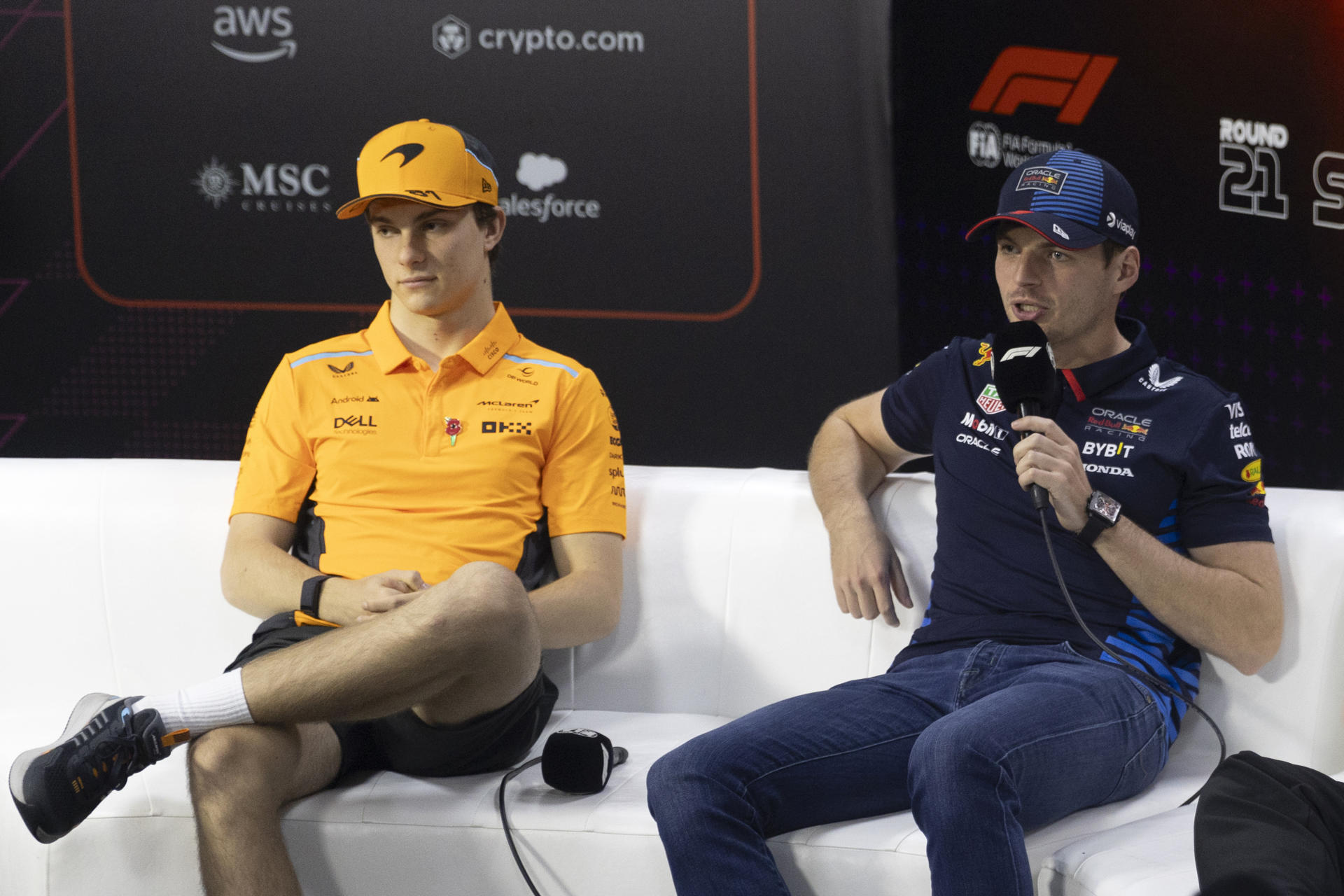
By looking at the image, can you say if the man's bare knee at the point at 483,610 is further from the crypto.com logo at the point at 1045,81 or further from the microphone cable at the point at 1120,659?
the crypto.com logo at the point at 1045,81

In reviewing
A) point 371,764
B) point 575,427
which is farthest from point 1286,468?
point 371,764

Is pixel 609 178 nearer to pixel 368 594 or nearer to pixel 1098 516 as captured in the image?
pixel 368 594

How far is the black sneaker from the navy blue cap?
1.44 m

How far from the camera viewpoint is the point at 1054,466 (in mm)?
1841

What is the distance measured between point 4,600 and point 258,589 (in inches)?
24.4

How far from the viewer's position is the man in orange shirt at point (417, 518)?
1.88 m

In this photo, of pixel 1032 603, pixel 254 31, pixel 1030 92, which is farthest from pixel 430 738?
pixel 1030 92

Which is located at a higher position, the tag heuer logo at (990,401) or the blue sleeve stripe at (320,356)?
the blue sleeve stripe at (320,356)

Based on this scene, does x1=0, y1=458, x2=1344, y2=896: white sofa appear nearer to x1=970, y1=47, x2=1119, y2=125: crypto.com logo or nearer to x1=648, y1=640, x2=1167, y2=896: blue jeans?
x1=648, y1=640, x2=1167, y2=896: blue jeans

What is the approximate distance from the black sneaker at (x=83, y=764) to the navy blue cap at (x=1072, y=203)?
1.44 metres

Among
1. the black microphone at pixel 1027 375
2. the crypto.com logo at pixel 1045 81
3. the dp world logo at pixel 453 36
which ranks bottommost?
the black microphone at pixel 1027 375

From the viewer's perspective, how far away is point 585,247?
3.29m

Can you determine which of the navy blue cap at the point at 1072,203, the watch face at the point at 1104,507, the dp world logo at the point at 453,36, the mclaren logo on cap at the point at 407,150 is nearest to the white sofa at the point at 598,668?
the watch face at the point at 1104,507

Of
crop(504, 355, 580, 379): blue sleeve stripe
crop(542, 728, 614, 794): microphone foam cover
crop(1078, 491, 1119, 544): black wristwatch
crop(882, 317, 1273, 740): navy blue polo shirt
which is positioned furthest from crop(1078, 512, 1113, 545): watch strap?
crop(504, 355, 580, 379): blue sleeve stripe
